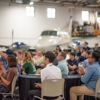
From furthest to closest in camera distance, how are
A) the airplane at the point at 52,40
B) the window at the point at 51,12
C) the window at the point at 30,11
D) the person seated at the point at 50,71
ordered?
1. the window at the point at 51,12
2. the window at the point at 30,11
3. the airplane at the point at 52,40
4. the person seated at the point at 50,71

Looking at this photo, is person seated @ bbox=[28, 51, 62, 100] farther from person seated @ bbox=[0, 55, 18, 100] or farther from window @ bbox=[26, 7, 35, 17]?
window @ bbox=[26, 7, 35, 17]

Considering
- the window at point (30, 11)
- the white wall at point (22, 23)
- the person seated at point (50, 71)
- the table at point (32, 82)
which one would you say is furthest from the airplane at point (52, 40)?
the person seated at point (50, 71)

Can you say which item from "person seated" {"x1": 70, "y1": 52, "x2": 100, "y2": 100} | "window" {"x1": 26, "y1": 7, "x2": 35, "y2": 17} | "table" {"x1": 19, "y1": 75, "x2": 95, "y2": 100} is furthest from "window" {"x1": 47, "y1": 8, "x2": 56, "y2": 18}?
"person seated" {"x1": 70, "y1": 52, "x2": 100, "y2": 100}

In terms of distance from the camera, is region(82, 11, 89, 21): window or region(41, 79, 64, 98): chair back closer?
region(41, 79, 64, 98): chair back

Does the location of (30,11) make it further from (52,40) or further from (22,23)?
(52,40)

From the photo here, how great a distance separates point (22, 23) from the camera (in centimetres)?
2041

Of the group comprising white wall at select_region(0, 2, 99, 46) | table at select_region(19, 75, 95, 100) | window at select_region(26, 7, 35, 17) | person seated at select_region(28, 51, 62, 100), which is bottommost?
table at select_region(19, 75, 95, 100)

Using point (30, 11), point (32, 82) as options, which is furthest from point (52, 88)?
point (30, 11)

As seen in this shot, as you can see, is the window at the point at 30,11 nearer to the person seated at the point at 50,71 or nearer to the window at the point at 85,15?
the window at the point at 85,15

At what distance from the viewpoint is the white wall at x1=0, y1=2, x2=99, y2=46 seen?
65.3 feet

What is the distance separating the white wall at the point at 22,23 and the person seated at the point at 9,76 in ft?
48.5

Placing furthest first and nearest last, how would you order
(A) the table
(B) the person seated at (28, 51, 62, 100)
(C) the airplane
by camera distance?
(C) the airplane → (A) the table → (B) the person seated at (28, 51, 62, 100)

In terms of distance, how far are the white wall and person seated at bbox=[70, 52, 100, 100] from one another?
50.4 ft

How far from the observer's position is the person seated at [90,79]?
446 centimetres
